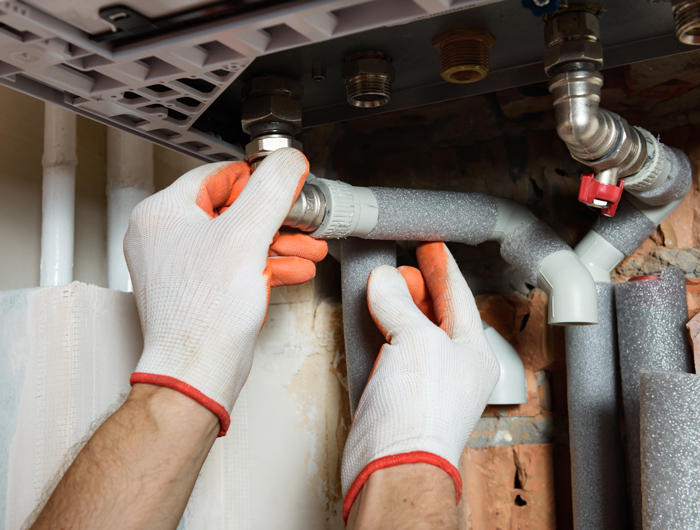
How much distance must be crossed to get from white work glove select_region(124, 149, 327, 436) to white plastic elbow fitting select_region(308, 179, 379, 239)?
0.15ft

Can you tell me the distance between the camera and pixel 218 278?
625 millimetres

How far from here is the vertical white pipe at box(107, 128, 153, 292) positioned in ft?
3.16

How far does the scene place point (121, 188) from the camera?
0.98 m

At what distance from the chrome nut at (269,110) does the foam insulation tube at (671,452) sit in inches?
20.6

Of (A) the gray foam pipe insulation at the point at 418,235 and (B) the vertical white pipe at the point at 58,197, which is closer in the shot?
(A) the gray foam pipe insulation at the point at 418,235

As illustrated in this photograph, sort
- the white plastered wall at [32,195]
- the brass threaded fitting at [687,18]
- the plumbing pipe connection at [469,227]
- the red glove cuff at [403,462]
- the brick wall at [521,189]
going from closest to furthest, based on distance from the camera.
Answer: the brass threaded fitting at [687,18] < the red glove cuff at [403,462] < the plumbing pipe connection at [469,227] < the brick wall at [521,189] < the white plastered wall at [32,195]

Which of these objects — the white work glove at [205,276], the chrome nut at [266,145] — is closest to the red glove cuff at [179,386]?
the white work glove at [205,276]

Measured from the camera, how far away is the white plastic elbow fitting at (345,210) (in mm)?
703

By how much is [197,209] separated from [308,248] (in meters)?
0.15

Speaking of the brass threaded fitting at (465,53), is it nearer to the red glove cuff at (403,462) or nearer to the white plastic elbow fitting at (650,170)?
the white plastic elbow fitting at (650,170)

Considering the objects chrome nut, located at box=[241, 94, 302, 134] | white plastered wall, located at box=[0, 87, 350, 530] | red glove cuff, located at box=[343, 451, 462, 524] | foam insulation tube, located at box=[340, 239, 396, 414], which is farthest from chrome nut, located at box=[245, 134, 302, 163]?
red glove cuff, located at box=[343, 451, 462, 524]

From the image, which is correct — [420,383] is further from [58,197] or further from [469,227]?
[58,197]

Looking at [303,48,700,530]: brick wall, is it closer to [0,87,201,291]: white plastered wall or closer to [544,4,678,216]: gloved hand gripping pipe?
[544,4,678,216]: gloved hand gripping pipe

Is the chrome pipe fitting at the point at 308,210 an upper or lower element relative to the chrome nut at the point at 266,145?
lower
